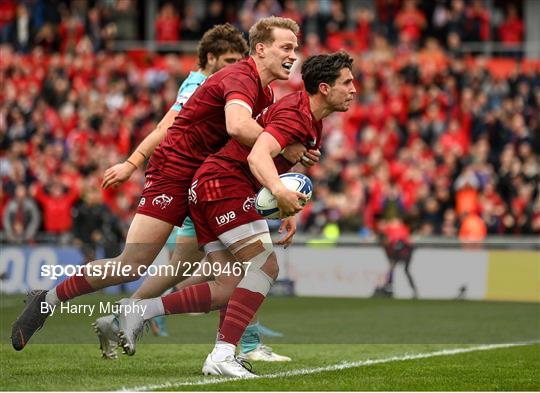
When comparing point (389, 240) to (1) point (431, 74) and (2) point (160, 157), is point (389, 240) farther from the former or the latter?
(2) point (160, 157)

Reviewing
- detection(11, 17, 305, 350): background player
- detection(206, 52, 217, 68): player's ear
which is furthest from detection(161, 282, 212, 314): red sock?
detection(206, 52, 217, 68): player's ear

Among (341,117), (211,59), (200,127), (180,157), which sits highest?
(211,59)

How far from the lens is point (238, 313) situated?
8320 millimetres

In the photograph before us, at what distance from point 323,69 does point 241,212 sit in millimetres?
1039

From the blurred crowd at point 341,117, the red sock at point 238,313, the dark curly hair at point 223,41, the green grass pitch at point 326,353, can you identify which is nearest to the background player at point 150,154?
the dark curly hair at point 223,41

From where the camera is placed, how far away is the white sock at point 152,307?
8.38m

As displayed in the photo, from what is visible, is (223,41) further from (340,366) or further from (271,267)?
(340,366)

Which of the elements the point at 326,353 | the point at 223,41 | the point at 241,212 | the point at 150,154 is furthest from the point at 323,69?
the point at 326,353

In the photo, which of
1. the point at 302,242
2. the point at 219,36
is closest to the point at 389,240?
the point at 302,242

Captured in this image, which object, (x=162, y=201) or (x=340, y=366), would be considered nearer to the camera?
(x=162, y=201)

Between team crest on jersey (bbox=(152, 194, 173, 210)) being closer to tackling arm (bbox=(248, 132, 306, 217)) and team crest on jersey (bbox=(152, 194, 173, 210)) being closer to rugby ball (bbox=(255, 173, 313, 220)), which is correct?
rugby ball (bbox=(255, 173, 313, 220))

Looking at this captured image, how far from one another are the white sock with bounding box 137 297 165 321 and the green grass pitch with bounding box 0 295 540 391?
1.27 ft

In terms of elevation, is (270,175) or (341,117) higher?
(270,175)

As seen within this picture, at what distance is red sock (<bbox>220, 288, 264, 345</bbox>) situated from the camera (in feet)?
27.2
